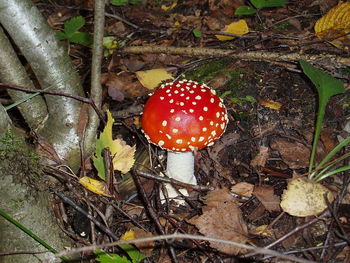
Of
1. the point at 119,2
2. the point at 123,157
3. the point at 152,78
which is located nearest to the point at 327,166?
the point at 123,157

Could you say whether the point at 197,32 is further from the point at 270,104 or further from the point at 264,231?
the point at 264,231

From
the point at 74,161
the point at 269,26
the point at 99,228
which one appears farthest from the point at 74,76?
the point at 269,26

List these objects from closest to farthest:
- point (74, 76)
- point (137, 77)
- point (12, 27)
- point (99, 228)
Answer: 1. point (12, 27)
2. point (99, 228)
3. point (74, 76)
4. point (137, 77)

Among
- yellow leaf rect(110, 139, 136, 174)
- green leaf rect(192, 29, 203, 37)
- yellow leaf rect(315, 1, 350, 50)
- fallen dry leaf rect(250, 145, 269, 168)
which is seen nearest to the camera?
yellow leaf rect(110, 139, 136, 174)

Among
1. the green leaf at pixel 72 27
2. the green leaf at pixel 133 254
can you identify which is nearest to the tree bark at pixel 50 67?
the green leaf at pixel 133 254

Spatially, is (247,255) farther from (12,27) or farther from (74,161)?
(12,27)

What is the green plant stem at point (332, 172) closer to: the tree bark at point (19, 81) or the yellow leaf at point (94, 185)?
the yellow leaf at point (94, 185)

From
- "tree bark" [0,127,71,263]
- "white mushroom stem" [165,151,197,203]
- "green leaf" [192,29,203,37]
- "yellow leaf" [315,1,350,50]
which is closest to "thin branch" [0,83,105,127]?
"tree bark" [0,127,71,263]

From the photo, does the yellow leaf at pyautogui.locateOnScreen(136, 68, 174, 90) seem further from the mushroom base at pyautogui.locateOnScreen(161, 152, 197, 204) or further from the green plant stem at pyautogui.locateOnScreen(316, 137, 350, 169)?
the green plant stem at pyautogui.locateOnScreen(316, 137, 350, 169)
